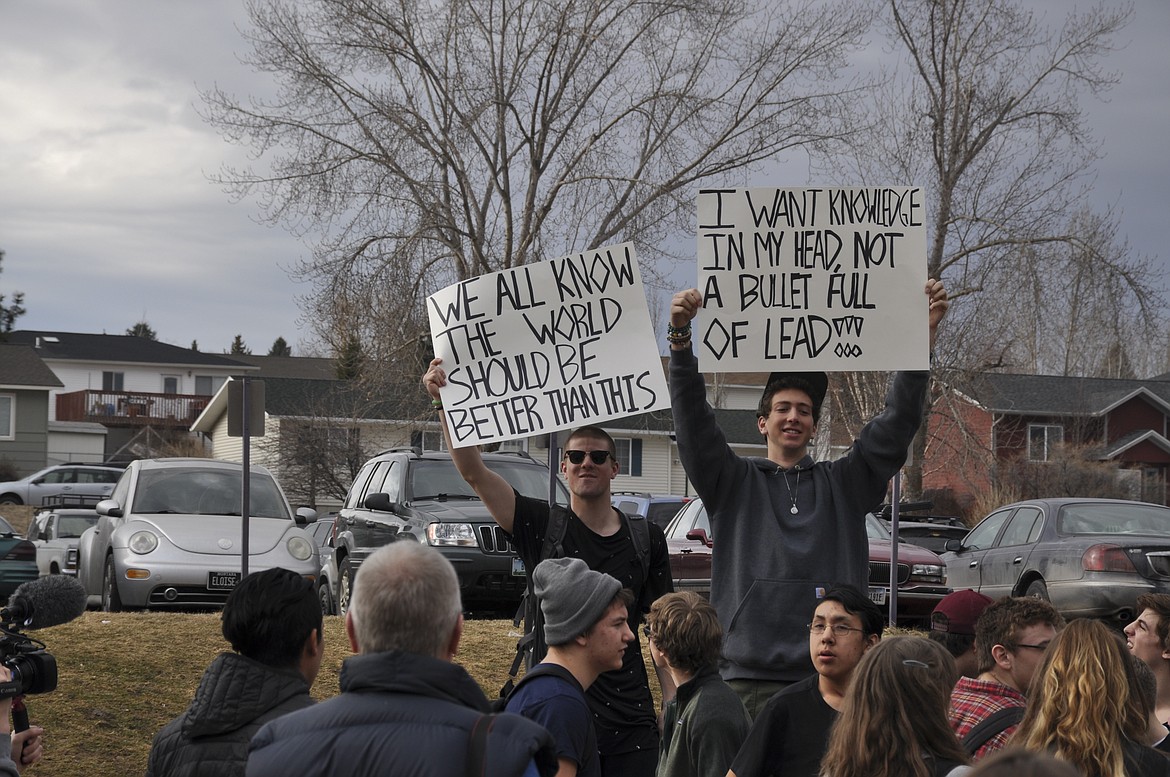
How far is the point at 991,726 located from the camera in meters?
4.38

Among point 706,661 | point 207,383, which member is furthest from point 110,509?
point 207,383

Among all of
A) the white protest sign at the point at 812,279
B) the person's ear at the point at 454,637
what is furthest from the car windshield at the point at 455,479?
the person's ear at the point at 454,637

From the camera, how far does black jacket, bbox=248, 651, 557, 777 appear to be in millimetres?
2719

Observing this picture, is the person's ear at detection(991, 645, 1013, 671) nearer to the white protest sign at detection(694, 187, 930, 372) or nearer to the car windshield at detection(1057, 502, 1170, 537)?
the white protest sign at detection(694, 187, 930, 372)

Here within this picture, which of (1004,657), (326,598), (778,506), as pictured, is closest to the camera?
(1004,657)

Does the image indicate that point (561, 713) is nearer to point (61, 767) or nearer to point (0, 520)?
point (61, 767)

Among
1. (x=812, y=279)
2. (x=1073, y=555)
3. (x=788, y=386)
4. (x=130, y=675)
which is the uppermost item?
(x=812, y=279)

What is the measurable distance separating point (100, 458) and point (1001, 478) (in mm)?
39545

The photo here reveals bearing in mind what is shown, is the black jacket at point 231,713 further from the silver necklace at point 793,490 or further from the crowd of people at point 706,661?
the silver necklace at point 793,490

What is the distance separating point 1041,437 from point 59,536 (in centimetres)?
3921

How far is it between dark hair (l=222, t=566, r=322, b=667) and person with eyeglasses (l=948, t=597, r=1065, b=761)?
226 cm

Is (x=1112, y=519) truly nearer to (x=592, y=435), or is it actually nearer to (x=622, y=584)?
(x=592, y=435)

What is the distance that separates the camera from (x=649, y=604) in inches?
205

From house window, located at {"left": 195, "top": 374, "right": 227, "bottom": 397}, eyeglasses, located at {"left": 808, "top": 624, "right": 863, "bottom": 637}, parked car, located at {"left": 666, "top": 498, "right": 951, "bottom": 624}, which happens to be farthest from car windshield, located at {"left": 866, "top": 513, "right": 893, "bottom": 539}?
house window, located at {"left": 195, "top": 374, "right": 227, "bottom": 397}
